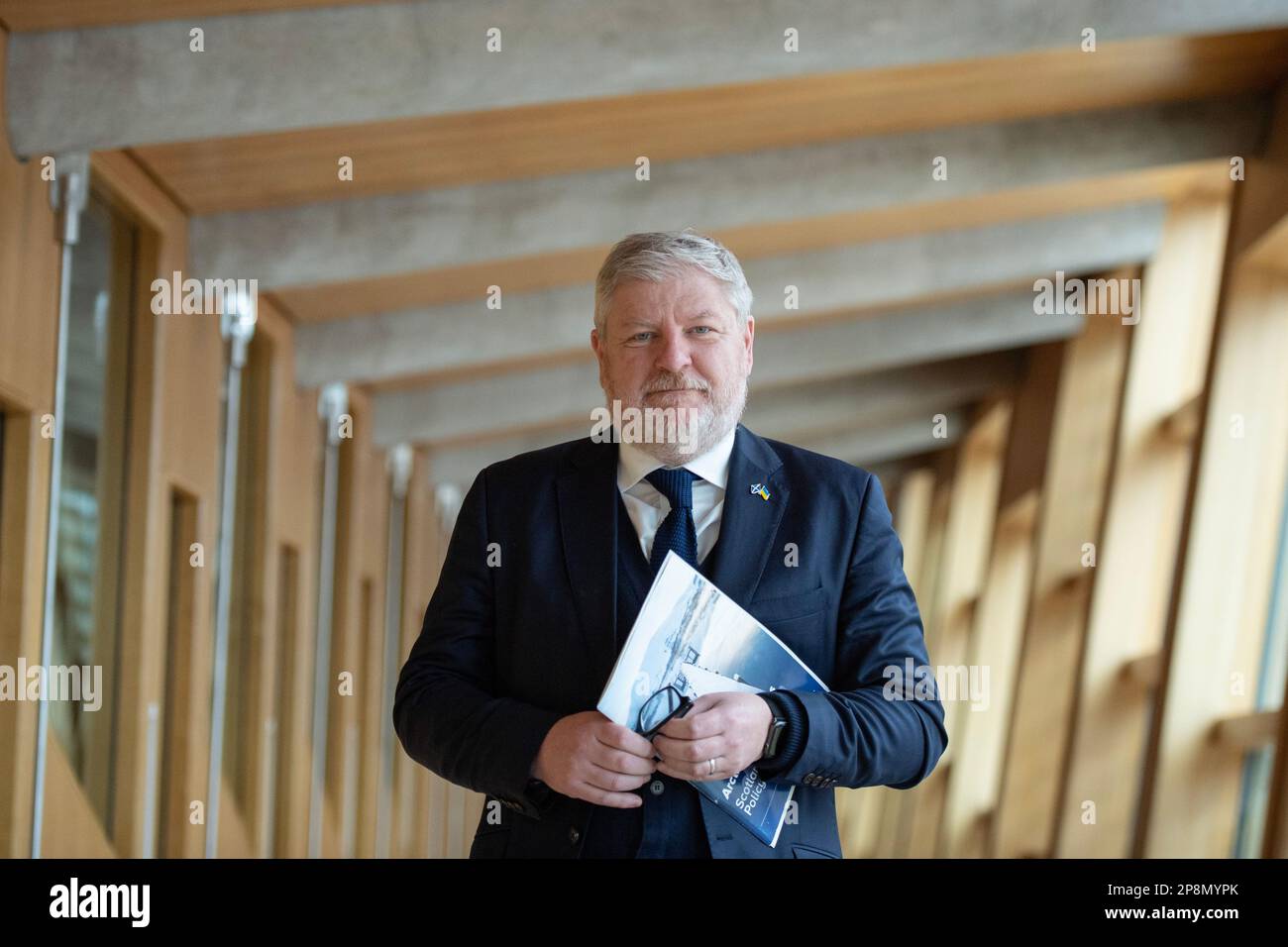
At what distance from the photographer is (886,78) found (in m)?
8.47

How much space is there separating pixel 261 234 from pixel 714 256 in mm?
7028

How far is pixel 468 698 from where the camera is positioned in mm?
2523

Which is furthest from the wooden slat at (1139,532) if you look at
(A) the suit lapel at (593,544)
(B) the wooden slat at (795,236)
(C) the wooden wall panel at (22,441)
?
(A) the suit lapel at (593,544)

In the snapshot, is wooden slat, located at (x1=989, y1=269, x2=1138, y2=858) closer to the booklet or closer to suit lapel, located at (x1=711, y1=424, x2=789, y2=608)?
suit lapel, located at (x1=711, y1=424, x2=789, y2=608)

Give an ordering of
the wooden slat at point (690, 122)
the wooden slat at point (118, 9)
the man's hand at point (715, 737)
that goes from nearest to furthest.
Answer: the man's hand at point (715, 737) → the wooden slat at point (118, 9) → the wooden slat at point (690, 122)

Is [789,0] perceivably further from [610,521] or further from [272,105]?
[610,521]

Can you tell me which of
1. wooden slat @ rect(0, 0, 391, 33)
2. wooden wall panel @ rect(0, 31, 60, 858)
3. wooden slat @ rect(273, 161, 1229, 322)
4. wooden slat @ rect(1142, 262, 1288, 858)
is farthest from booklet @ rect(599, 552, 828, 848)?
wooden slat @ rect(273, 161, 1229, 322)

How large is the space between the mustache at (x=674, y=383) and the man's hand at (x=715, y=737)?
1.71ft

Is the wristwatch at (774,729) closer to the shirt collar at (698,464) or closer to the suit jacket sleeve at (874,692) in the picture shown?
the suit jacket sleeve at (874,692)

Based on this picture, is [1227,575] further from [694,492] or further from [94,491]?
[694,492]

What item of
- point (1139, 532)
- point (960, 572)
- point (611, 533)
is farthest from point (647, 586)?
point (960, 572)

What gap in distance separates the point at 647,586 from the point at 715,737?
15.0 inches

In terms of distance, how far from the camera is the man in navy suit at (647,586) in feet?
8.04

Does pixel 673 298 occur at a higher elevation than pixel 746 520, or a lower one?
higher
